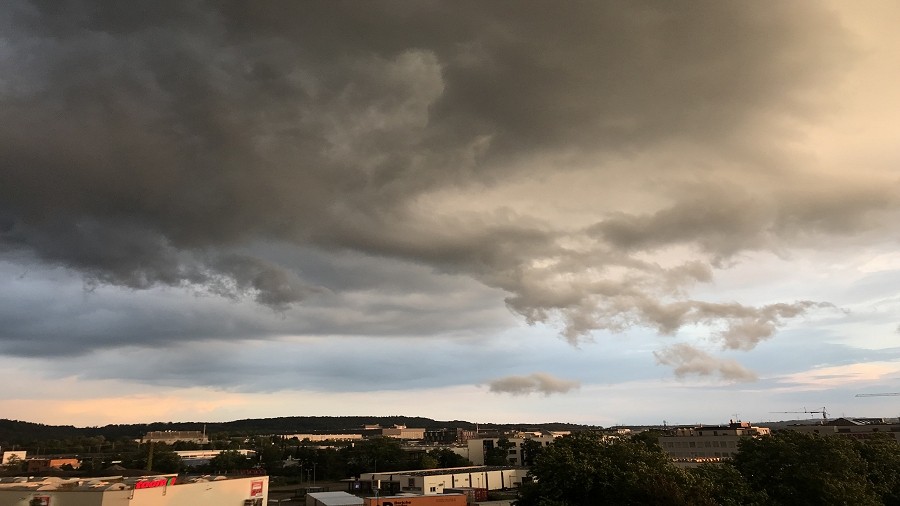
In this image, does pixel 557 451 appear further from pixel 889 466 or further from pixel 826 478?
pixel 889 466

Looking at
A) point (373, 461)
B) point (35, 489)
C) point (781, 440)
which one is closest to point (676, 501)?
point (781, 440)

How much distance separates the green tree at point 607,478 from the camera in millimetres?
40062

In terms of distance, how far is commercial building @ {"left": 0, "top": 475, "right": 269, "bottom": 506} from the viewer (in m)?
40.6

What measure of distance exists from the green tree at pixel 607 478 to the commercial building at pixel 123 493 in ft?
91.8

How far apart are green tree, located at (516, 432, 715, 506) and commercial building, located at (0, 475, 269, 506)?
91.8 feet

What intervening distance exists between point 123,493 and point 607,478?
38906mm

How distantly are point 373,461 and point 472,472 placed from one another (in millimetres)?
44961

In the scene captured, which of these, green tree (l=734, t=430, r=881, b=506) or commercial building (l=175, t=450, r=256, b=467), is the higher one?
green tree (l=734, t=430, r=881, b=506)

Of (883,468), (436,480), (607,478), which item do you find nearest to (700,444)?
(436,480)

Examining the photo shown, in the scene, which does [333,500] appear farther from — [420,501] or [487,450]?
[487,450]

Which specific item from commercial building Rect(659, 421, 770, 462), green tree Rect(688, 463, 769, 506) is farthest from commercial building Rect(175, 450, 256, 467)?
green tree Rect(688, 463, 769, 506)

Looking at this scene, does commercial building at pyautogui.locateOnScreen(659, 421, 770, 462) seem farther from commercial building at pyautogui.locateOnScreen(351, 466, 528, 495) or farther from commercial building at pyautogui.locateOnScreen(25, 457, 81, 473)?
commercial building at pyautogui.locateOnScreen(25, 457, 81, 473)

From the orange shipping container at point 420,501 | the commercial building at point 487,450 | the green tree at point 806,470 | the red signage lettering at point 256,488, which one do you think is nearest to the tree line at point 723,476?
the green tree at point 806,470

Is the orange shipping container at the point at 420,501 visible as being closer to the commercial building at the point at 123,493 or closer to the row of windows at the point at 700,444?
the commercial building at the point at 123,493
